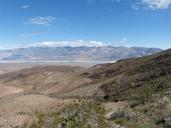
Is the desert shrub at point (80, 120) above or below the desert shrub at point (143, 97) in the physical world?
above

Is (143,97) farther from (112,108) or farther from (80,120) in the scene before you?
(80,120)

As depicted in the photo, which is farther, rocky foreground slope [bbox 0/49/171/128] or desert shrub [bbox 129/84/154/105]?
desert shrub [bbox 129/84/154/105]

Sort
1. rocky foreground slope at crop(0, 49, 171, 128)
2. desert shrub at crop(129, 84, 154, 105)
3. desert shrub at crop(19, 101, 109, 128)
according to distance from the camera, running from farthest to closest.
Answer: desert shrub at crop(129, 84, 154, 105) → rocky foreground slope at crop(0, 49, 171, 128) → desert shrub at crop(19, 101, 109, 128)

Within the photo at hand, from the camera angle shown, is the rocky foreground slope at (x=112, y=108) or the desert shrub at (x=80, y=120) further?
the rocky foreground slope at (x=112, y=108)

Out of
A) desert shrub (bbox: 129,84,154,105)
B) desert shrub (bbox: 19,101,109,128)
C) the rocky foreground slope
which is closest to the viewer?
desert shrub (bbox: 19,101,109,128)

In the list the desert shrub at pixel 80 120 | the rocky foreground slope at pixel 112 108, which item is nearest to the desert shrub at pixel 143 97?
the rocky foreground slope at pixel 112 108

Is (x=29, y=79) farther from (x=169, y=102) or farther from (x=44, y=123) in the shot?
(x=44, y=123)

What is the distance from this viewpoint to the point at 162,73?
177 feet

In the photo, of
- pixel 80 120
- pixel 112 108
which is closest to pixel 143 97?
pixel 112 108

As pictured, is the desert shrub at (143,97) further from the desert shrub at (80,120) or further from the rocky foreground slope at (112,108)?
the desert shrub at (80,120)

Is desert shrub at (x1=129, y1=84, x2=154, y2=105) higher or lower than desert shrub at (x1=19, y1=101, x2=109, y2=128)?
below

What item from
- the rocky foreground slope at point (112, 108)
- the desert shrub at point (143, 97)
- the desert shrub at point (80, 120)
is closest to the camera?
the desert shrub at point (80, 120)

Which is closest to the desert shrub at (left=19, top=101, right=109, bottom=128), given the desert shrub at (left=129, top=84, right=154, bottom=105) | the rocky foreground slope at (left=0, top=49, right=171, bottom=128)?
the rocky foreground slope at (left=0, top=49, right=171, bottom=128)

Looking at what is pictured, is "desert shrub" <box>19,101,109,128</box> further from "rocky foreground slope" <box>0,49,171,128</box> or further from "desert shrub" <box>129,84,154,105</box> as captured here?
"desert shrub" <box>129,84,154,105</box>
